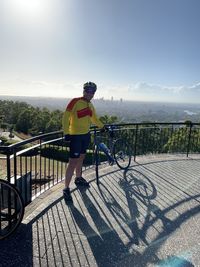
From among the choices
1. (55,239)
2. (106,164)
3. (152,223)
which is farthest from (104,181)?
(55,239)

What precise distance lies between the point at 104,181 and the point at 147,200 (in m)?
1.10

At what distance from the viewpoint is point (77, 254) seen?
9.75ft

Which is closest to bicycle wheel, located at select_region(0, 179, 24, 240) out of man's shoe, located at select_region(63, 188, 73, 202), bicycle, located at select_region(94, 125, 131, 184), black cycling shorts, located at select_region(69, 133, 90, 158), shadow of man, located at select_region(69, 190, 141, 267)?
shadow of man, located at select_region(69, 190, 141, 267)

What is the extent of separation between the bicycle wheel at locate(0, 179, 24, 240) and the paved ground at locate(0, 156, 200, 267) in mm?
137

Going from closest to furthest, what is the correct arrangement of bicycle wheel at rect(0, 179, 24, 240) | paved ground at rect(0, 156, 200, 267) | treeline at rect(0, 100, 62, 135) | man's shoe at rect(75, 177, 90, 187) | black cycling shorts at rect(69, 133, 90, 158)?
paved ground at rect(0, 156, 200, 267) < bicycle wheel at rect(0, 179, 24, 240) < black cycling shorts at rect(69, 133, 90, 158) < man's shoe at rect(75, 177, 90, 187) < treeline at rect(0, 100, 62, 135)

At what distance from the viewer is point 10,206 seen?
335cm

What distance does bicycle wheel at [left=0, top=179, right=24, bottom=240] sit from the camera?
3.25 m

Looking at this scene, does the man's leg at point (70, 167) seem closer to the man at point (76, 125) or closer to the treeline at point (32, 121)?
the man at point (76, 125)

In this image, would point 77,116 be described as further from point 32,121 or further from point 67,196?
point 32,121

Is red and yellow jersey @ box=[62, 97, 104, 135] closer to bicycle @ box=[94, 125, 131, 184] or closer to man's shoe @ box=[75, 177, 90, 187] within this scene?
man's shoe @ box=[75, 177, 90, 187]

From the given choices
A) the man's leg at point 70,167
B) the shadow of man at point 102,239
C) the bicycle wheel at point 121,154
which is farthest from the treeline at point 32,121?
the shadow of man at point 102,239

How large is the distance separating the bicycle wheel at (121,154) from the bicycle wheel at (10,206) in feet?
11.0

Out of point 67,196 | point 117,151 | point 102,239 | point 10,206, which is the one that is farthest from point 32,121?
point 102,239

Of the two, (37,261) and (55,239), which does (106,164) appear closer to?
(55,239)
